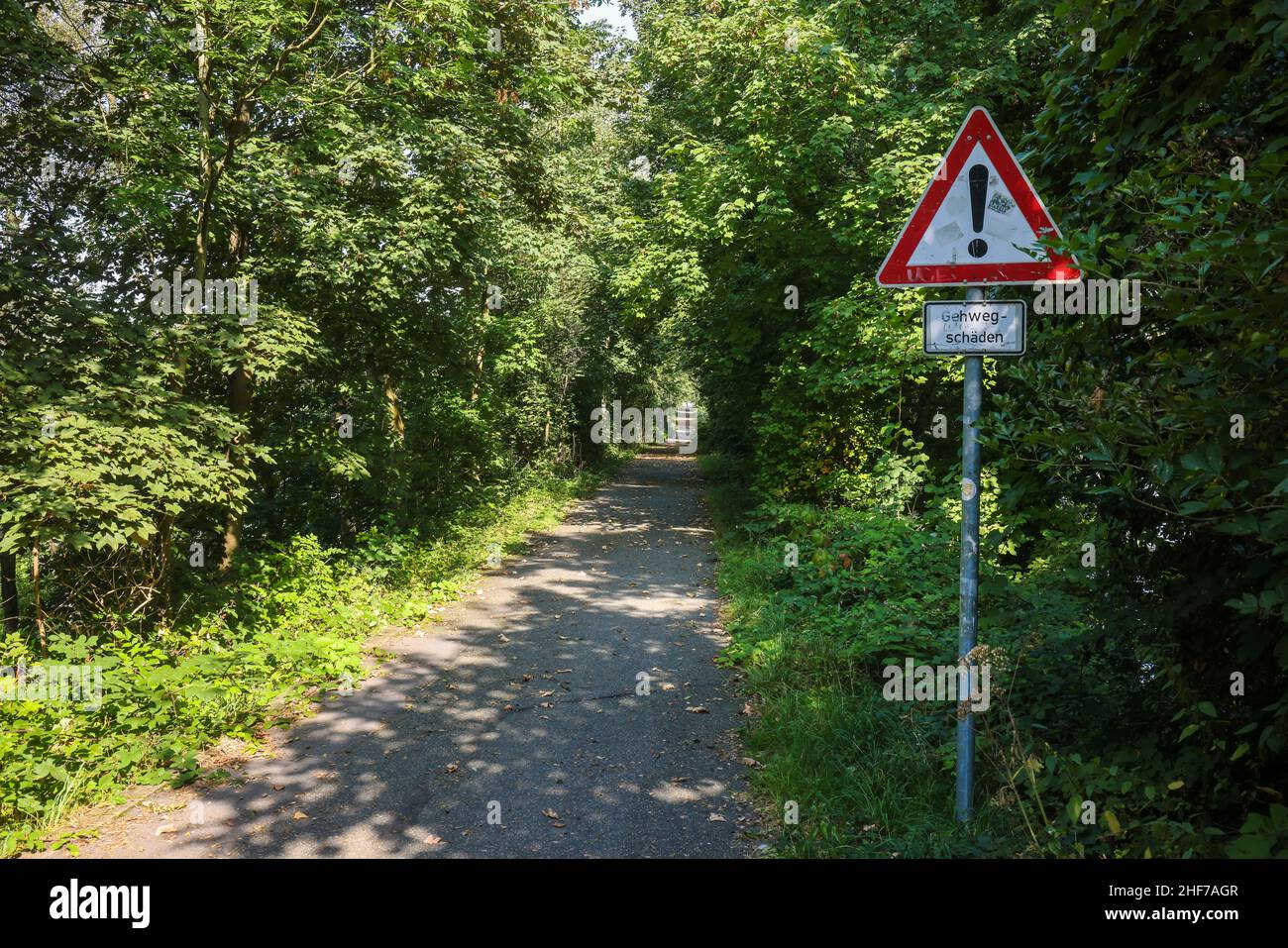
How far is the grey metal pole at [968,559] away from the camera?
3.36m

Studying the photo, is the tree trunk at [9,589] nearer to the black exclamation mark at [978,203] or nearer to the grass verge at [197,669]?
the grass verge at [197,669]

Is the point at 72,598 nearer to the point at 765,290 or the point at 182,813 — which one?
the point at 182,813

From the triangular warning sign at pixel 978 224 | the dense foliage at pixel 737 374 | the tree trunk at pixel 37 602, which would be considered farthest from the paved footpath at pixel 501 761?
the triangular warning sign at pixel 978 224

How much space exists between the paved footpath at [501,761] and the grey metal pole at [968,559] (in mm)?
1272

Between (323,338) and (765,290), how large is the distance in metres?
7.13

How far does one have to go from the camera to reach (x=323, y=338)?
10.2 m

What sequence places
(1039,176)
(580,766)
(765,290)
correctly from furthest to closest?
(765,290) < (580,766) < (1039,176)

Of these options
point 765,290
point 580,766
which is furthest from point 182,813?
point 765,290

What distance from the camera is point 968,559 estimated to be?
11.1 feet

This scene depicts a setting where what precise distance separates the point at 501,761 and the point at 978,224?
416cm

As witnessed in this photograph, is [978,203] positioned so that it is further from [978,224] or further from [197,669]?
[197,669]

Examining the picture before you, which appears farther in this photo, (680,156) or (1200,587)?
(680,156)

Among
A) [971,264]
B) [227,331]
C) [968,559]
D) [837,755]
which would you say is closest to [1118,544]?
[968,559]

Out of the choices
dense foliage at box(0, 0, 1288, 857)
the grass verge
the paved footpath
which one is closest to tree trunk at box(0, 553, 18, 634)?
dense foliage at box(0, 0, 1288, 857)
